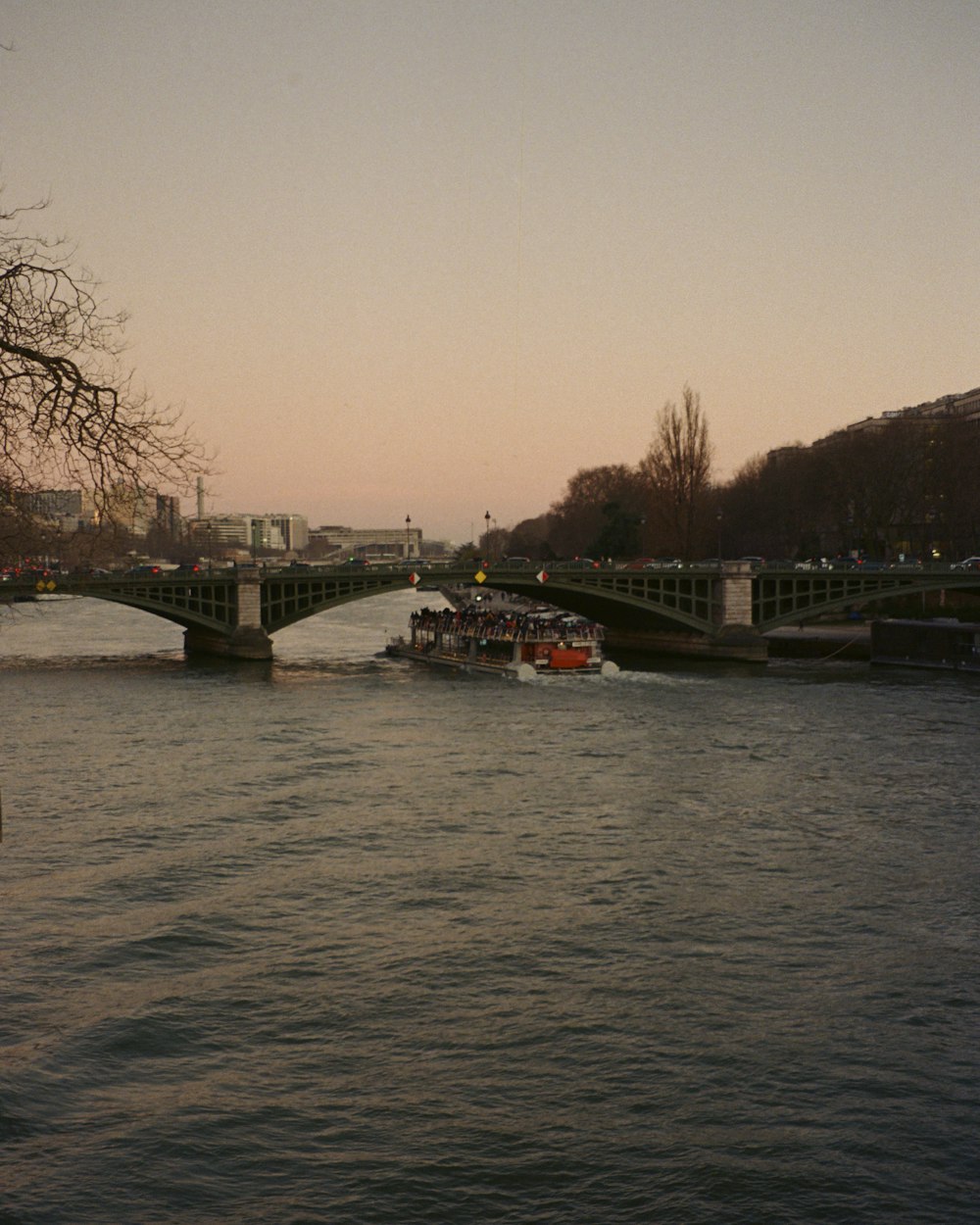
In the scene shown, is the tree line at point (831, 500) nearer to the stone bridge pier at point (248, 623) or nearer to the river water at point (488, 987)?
the stone bridge pier at point (248, 623)

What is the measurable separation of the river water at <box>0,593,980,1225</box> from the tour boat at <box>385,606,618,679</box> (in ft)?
82.5

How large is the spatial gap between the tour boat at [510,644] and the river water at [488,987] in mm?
25147

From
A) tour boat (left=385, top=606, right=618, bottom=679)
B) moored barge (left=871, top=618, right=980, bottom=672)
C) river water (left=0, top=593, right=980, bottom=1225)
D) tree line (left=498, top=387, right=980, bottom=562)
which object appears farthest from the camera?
tree line (left=498, top=387, right=980, bottom=562)

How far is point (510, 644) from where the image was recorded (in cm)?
6906

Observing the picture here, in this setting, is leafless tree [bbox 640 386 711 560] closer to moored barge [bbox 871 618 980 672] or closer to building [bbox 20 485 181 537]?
moored barge [bbox 871 618 980 672]

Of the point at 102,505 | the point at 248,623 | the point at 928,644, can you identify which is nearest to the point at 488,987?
the point at 102,505

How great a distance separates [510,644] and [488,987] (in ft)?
163

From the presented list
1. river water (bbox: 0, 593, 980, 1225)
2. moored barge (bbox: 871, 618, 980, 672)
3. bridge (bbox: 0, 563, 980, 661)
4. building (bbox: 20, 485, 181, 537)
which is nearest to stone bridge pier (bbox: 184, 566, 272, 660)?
bridge (bbox: 0, 563, 980, 661)

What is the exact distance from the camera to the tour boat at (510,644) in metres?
66.1

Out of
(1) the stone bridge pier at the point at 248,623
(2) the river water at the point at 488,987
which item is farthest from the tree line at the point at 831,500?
(2) the river water at the point at 488,987

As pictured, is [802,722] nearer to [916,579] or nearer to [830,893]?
[830,893]

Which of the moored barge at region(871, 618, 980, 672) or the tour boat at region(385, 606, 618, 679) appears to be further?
the moored barge at region(871, 618, 980, 672)

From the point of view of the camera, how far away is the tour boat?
217 ft

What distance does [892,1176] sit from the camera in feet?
46.3
